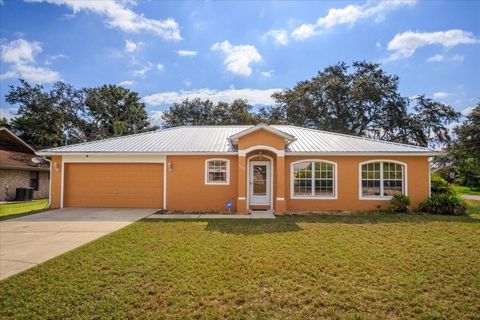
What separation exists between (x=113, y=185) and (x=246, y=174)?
6.84m

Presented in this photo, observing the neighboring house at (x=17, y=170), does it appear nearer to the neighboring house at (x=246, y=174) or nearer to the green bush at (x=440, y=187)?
the neighboring house at (x=246, y=174)

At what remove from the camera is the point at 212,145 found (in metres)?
13.4

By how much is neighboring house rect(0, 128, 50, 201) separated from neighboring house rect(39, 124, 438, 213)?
301 inches

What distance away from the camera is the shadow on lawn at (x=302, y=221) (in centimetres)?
867

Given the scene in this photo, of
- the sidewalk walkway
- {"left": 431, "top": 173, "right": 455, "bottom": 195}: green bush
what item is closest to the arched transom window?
{"left": 431, "top": 173, "right": 455, "bottom": 195}: green bush

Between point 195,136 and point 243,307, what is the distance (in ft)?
40.1

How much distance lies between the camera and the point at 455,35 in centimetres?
1442

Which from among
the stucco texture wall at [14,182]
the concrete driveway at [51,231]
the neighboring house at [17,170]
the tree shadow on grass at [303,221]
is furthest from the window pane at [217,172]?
the stucco texture wall at [14,182]

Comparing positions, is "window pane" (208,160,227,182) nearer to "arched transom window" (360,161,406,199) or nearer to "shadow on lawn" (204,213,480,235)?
"shadow on lawn" (204,213,480,235)

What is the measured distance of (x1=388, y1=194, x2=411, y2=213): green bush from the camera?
38.6 feet

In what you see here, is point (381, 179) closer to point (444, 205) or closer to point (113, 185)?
point (444, 205)

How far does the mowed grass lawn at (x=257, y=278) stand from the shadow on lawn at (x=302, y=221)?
1.73 ft

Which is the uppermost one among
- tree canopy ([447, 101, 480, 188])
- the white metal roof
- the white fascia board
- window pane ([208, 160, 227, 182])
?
tree canopy ([447, 101, 480, 188])

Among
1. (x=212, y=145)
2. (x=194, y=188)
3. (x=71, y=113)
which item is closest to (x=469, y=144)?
(x=212, y=145)
